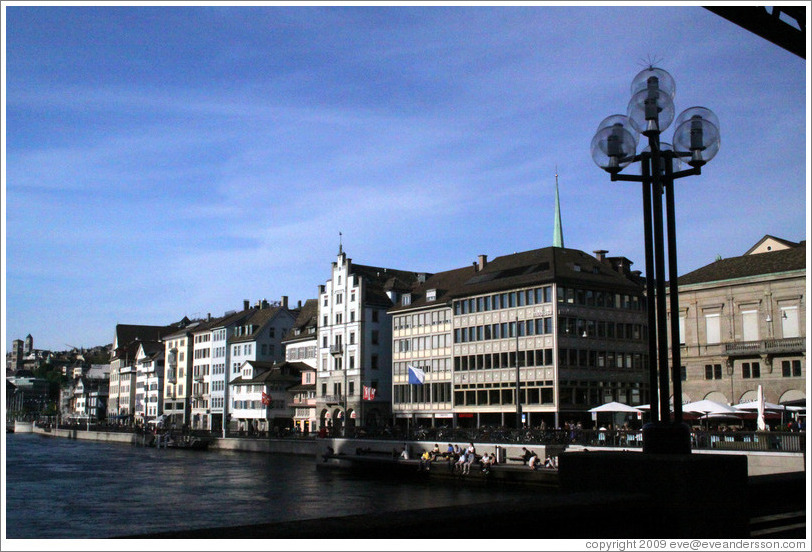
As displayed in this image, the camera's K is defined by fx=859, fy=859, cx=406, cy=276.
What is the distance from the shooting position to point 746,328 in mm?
58031

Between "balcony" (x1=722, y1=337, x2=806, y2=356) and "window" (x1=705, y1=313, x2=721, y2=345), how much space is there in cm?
181

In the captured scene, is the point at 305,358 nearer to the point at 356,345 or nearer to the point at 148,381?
the point at 356,345

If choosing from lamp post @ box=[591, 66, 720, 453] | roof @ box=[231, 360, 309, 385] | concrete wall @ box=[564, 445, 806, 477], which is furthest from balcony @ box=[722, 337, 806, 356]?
roof @ box=[231, 360, 309, 385]

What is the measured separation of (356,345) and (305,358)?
16485 millimetres

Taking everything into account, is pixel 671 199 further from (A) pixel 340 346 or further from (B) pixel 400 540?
(A) pixel 340 346

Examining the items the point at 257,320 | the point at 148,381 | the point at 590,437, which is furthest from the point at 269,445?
the point at 148,381

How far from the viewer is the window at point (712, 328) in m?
59.7

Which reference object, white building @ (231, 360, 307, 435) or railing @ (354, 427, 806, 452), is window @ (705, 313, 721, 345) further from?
white building @ (231, 360, 307, 435)

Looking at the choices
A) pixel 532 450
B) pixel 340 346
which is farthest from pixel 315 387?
pixel 532 450

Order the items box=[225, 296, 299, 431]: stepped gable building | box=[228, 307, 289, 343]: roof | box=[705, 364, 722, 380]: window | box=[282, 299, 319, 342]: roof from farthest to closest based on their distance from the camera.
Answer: box=[228, 307, 289, 343]: roof, box=[225, 296, 299, 431]: stepped gable building, box=[282, 299, 319, 342]: roof, box=[705, 364, 722, 380]: window

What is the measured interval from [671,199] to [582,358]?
5981 centimetres

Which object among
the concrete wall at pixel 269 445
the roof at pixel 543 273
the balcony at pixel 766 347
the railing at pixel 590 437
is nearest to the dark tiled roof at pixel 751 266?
the balcony at pixel 766 347

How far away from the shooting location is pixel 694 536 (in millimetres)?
6684

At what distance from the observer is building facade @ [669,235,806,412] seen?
178 feet
